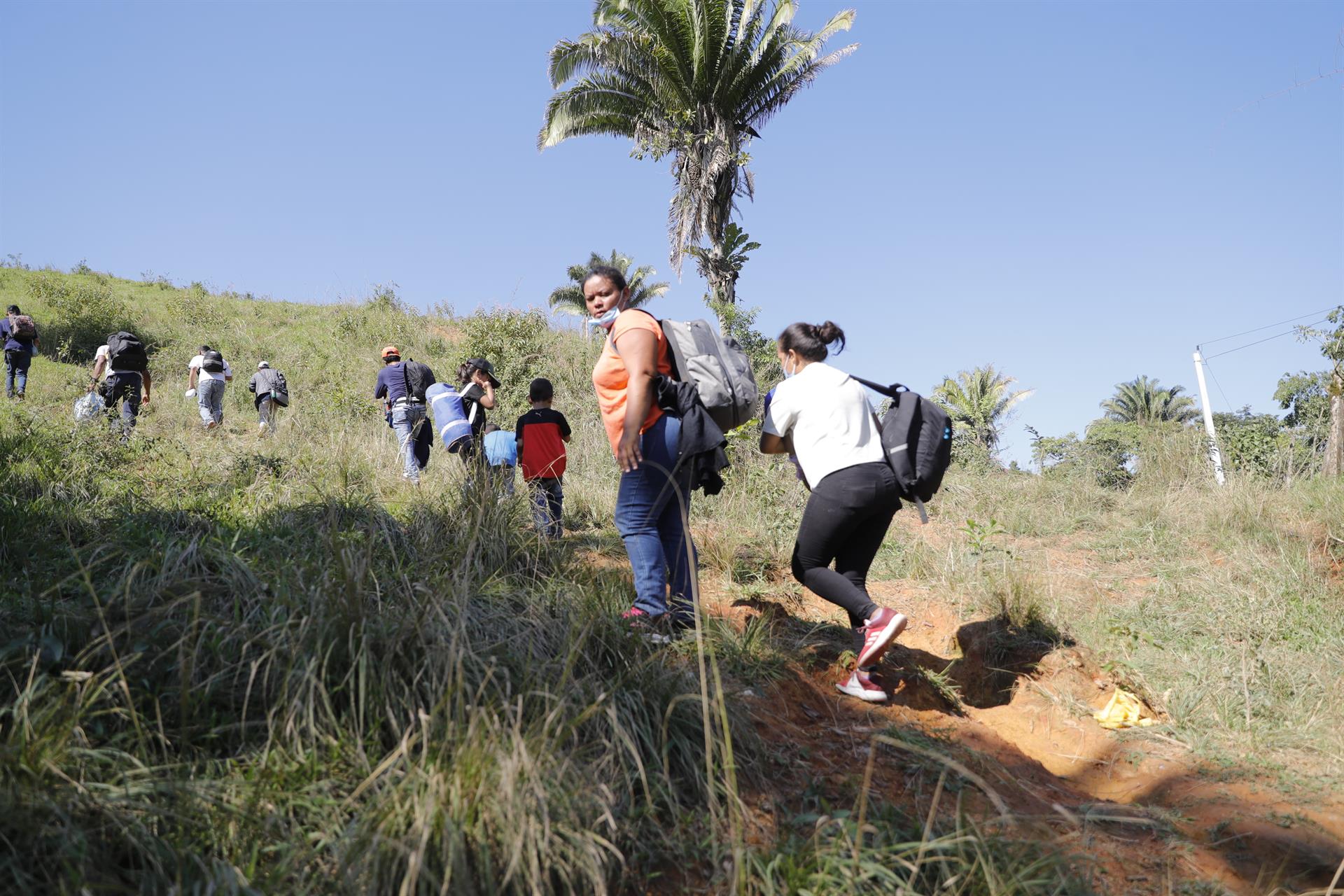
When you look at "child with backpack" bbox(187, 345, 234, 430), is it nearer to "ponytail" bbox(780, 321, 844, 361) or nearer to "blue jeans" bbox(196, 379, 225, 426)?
"blue jeans" bbox(196, 379, 225, 426)

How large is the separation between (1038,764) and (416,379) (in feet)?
20.6

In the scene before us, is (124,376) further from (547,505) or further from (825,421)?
(825,421)

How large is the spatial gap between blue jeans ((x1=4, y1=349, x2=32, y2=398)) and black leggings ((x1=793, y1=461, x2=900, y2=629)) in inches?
491

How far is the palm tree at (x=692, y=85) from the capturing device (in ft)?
46.0

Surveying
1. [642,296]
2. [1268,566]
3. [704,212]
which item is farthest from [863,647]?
[642,296]

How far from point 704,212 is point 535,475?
9.91 m

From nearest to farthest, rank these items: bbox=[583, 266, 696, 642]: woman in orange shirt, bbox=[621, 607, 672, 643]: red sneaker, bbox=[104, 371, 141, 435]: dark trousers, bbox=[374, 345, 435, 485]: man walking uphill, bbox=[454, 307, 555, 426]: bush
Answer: bbox=[621, 607, 672, 643]: red sneaker, bbox=[583, 266, 696, 642]: woman in orange shirt, bbox=[374, 345, 435, 485]: man walking uphill, bbox=[104, 371, 141, 435]: dark trousers, bbox=[454, 307, 555, 426]: bush

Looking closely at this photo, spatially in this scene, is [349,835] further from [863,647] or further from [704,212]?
[704,212]

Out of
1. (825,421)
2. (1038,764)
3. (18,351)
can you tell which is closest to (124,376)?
(18,351)

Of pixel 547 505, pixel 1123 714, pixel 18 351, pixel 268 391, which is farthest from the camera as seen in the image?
pixel 18 351

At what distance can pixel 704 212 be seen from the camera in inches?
576

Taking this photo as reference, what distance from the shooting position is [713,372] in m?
3.59

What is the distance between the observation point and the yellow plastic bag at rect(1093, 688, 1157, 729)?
→ 4.10 meters

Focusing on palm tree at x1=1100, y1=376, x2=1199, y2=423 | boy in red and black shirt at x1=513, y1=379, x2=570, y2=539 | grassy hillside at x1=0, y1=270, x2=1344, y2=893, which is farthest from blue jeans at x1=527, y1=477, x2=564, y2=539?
palm tree at x1=1100, y1=376, x2=1199, y2=423
